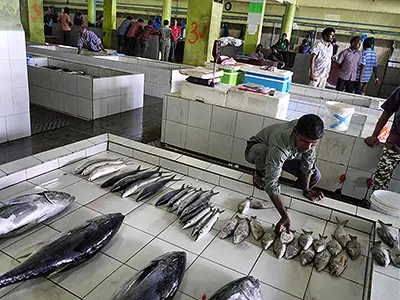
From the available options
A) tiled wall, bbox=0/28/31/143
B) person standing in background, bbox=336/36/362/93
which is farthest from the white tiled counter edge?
person standing in background, bbox=336/36/362/93

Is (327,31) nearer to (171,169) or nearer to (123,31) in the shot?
(171,169)

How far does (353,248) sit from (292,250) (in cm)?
48

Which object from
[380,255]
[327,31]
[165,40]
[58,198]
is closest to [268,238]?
[380,255]

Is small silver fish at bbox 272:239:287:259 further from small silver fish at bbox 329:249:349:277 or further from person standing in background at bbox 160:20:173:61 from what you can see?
person standing in background at bbox 160:20:173:61

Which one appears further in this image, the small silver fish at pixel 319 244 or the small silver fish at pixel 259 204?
the small silver fish at pixel 259 204

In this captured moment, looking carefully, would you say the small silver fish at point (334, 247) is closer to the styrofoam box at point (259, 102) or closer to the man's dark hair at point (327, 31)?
the styrofoam box at point (259, 102)

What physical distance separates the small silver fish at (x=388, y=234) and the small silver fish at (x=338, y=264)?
34 cm

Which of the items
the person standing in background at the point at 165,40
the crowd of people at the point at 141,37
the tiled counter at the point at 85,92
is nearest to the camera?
the tiled counter at the point at 85,92

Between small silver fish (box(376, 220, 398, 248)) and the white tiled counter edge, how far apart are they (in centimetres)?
12

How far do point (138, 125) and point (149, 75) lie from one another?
272cm

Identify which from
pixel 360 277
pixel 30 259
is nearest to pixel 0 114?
pixel 30 259

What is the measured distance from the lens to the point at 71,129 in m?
5.43

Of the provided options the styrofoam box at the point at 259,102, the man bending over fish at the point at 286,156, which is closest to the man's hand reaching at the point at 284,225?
the man bending over fish at the point at 286,156

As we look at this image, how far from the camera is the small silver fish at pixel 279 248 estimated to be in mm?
2321
